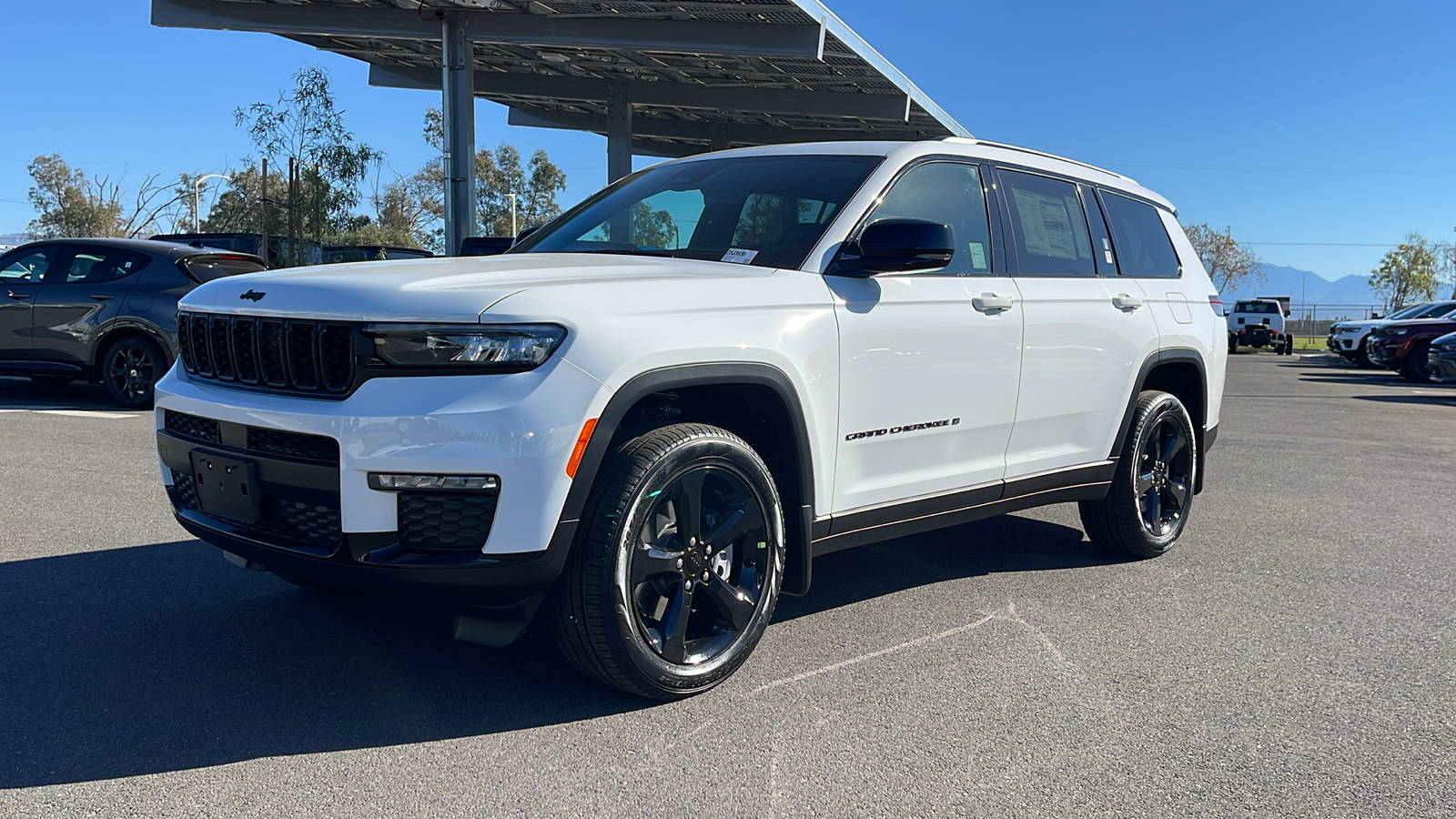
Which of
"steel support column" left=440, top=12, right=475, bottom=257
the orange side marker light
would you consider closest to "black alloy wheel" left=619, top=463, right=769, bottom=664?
the orange side marker light

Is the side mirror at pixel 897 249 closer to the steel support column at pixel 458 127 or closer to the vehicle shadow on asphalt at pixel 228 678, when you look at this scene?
the vehicle shadow on asphalt at pixel 228 678

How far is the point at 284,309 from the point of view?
3.40 metres

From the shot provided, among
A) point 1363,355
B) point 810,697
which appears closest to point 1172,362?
point 810,697

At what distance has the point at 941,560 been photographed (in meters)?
5.63

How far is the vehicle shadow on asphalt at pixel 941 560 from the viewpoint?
4.95 metres

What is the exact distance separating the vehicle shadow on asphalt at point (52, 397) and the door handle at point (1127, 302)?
29.9ft

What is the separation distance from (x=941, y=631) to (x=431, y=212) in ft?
186

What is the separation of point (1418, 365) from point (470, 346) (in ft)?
78.3

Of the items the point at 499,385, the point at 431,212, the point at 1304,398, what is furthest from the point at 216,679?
the point at 431,212

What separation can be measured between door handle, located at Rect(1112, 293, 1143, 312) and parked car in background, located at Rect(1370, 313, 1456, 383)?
19.7 metres

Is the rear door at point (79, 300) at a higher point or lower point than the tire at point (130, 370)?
higher

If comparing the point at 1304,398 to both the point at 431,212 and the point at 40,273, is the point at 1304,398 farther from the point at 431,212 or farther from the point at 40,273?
the point at 431,212

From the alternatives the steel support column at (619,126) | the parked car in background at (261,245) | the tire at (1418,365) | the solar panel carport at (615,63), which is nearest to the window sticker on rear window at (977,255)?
the solar panel carport at (615,63)

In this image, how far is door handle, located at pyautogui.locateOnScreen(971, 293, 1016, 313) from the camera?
452 centimetres
